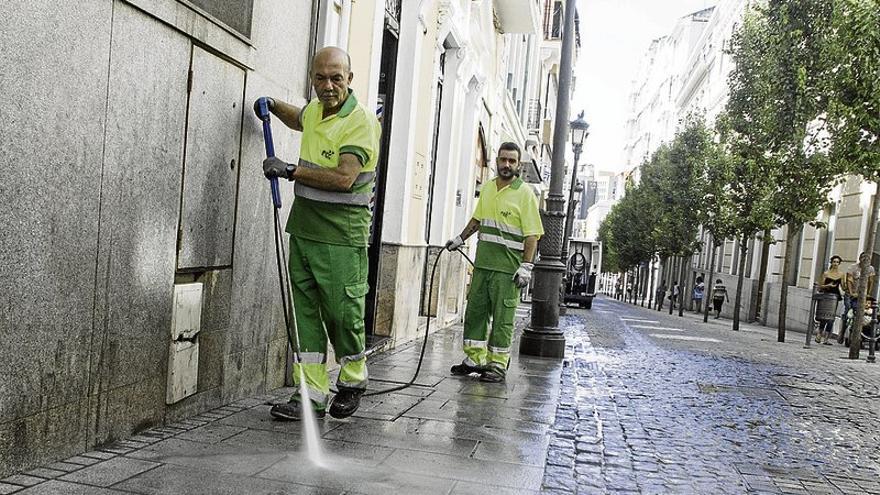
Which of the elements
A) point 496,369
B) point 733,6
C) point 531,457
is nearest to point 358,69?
point 496,369

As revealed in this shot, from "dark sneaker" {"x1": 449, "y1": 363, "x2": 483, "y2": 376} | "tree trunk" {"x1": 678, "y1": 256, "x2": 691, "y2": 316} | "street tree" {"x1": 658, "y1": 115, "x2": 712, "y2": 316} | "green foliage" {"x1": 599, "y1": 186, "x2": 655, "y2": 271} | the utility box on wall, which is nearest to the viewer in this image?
the utility box on wall

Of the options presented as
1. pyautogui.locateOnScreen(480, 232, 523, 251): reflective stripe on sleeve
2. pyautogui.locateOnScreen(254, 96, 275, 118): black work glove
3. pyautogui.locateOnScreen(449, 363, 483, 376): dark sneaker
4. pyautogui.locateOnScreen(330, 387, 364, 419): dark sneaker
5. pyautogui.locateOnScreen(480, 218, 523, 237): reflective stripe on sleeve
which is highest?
pyautogui.locateOnScreen(254, 96, 275, 118): black work glove

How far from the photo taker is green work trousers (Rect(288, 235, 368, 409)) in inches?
189

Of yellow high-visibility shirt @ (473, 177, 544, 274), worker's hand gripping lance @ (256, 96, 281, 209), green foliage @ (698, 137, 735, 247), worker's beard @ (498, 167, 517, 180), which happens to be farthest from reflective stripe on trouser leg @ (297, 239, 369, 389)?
green foliage @ (698, 137, 735, 247)

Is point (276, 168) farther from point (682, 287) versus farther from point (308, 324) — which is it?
point (682, 287)

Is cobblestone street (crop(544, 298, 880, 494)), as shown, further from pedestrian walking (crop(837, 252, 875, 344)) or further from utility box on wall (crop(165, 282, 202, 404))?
pedestrian walking (crop(837, 252, 875, 344))

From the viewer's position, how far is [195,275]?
184 inches

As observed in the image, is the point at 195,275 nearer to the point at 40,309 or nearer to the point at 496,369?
the point at 40,309

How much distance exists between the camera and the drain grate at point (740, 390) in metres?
8.07

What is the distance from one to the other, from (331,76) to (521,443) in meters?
2.32

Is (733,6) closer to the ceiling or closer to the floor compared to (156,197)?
closer to the ceiling

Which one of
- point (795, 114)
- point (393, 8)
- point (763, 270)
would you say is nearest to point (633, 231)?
point (763, 270)

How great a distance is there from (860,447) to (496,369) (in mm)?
2801

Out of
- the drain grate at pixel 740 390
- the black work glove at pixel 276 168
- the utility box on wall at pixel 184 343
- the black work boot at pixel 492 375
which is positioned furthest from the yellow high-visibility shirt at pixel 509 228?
the utility box on wall at pixel 184 343
